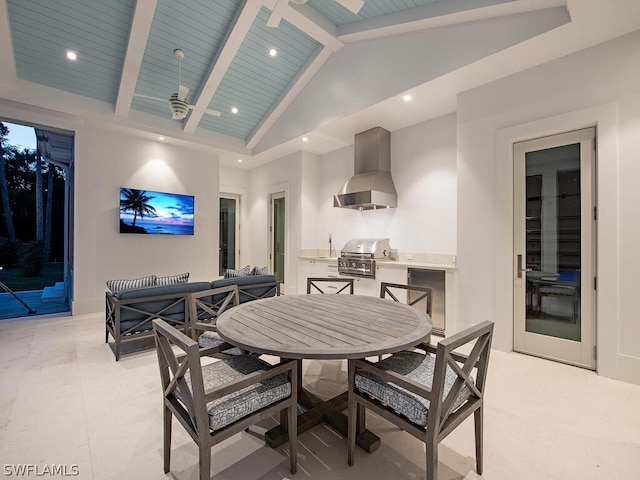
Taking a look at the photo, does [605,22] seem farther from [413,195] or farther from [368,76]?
[413,195]

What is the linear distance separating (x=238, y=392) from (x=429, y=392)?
874mm

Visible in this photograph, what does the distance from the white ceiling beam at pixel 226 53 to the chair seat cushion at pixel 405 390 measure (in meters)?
3.86

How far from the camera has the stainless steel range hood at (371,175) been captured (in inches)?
175

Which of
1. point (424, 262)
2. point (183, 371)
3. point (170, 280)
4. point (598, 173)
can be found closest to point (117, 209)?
point (170, 280)

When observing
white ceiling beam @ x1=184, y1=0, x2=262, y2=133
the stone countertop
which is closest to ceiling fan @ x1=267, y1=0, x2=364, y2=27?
white ceiling beam @ x1=184, y1=0, x2=262, y2=133

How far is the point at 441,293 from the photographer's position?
371cm

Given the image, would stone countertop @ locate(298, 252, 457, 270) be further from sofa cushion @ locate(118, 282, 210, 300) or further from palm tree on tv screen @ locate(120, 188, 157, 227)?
palm tree on tv screen @ locate(120, 188, 157, 227)

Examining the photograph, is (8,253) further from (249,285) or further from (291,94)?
(291,94)

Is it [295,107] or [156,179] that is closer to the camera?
[295,107]

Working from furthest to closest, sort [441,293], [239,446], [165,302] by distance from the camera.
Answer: [441,293], [165,302], [239,446]

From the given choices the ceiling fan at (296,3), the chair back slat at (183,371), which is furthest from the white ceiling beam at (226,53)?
the chair back slat at (183,371)

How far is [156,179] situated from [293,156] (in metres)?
2.59

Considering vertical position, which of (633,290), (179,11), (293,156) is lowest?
(633,290)

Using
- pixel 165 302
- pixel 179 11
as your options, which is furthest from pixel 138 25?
A: pixel 165 302
